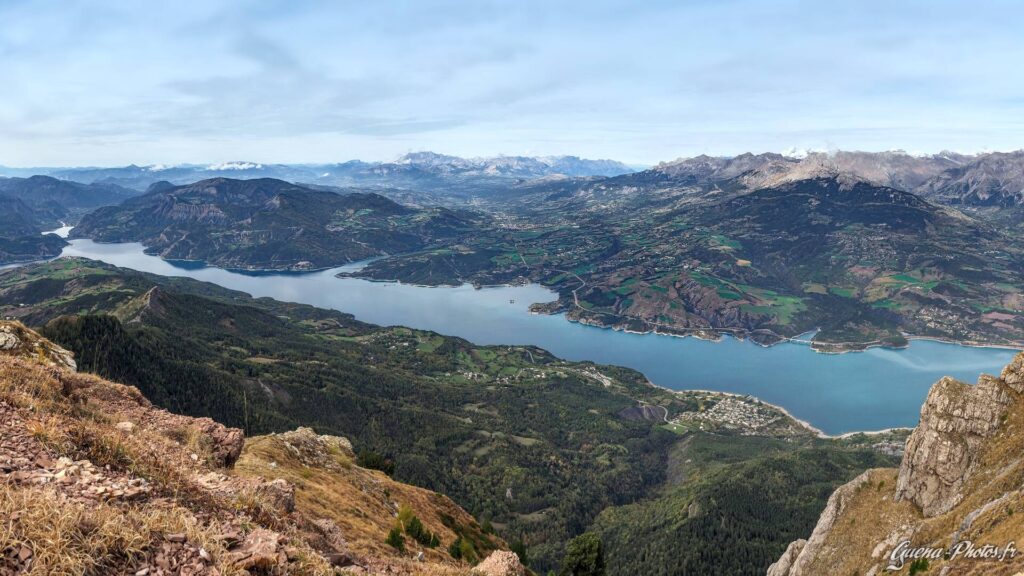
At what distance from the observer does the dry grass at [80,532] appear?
7512 millimetres

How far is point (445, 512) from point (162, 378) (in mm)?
110849

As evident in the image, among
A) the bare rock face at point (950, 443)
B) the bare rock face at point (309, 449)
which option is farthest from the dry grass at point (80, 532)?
the bare rock face at point (950, 443)

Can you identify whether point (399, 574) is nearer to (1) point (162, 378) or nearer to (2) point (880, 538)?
(2) point (880, 538)

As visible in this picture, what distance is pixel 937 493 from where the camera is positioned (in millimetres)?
50219

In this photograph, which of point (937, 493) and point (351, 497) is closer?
point (351, 497)

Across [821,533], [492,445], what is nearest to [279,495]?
[821,533]

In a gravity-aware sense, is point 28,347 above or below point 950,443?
above

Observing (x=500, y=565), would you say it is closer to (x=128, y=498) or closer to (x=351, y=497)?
(x=128, y=498)

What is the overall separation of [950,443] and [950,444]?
12 centimetres

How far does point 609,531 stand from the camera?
12712cm

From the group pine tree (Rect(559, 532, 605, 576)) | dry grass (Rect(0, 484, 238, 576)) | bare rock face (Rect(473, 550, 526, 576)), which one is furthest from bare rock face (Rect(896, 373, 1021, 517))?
dry grass (Rect(0, 484, 238, 576))

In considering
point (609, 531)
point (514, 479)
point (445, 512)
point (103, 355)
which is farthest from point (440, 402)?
point (445, 512)

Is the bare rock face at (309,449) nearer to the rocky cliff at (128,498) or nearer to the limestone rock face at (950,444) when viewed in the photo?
the rocky cliff at (128,498)

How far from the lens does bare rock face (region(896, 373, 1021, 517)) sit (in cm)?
5000
